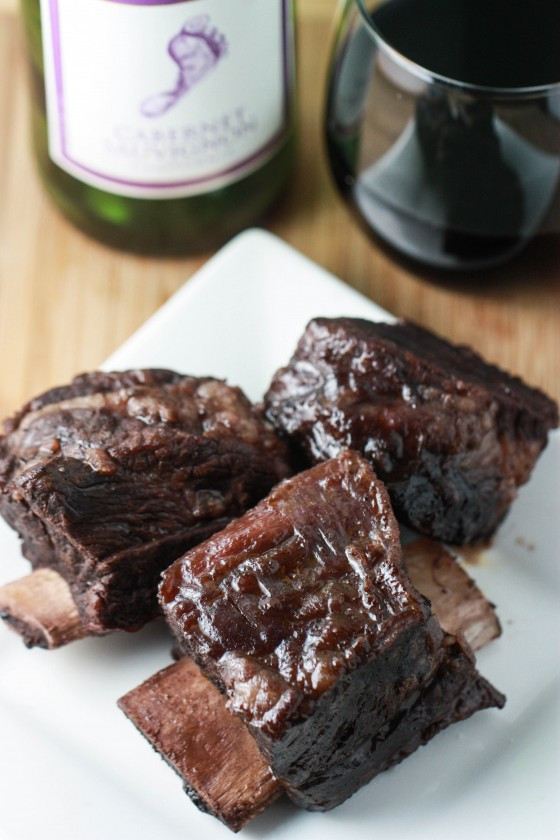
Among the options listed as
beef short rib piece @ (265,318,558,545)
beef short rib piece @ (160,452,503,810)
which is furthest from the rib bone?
beef short rib piece @ (265,318,558,545)

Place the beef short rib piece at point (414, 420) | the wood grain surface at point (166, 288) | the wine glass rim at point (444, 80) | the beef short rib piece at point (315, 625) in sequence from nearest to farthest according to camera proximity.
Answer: the beef short rib piece at point (315, 625), the beef short rib piece at point (414, 420), the wine glass rim at point (444, 80), the wood grain surface at point (166, 288)

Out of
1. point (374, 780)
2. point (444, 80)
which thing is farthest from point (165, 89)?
point (374, 780)

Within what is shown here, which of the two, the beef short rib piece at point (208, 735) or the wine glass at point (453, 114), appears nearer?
the beef short rib piece at point (208, 735)

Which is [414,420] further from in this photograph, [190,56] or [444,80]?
[190,56]

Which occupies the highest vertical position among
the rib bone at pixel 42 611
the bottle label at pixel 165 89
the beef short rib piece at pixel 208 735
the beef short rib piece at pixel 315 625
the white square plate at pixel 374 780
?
the bottle label at pixel 165 89

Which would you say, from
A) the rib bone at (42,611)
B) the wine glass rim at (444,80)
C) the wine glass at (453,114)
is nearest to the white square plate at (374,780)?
the rib bone at (42,611)

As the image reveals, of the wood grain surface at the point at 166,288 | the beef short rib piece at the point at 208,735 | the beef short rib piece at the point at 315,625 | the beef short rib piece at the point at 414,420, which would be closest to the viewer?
the beef short rib piece at the point at 315,625

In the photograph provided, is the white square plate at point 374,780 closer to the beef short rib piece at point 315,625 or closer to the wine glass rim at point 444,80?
the beef short rib piece at point 315,625

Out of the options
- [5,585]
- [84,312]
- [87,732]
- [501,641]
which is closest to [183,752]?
[87,732]
